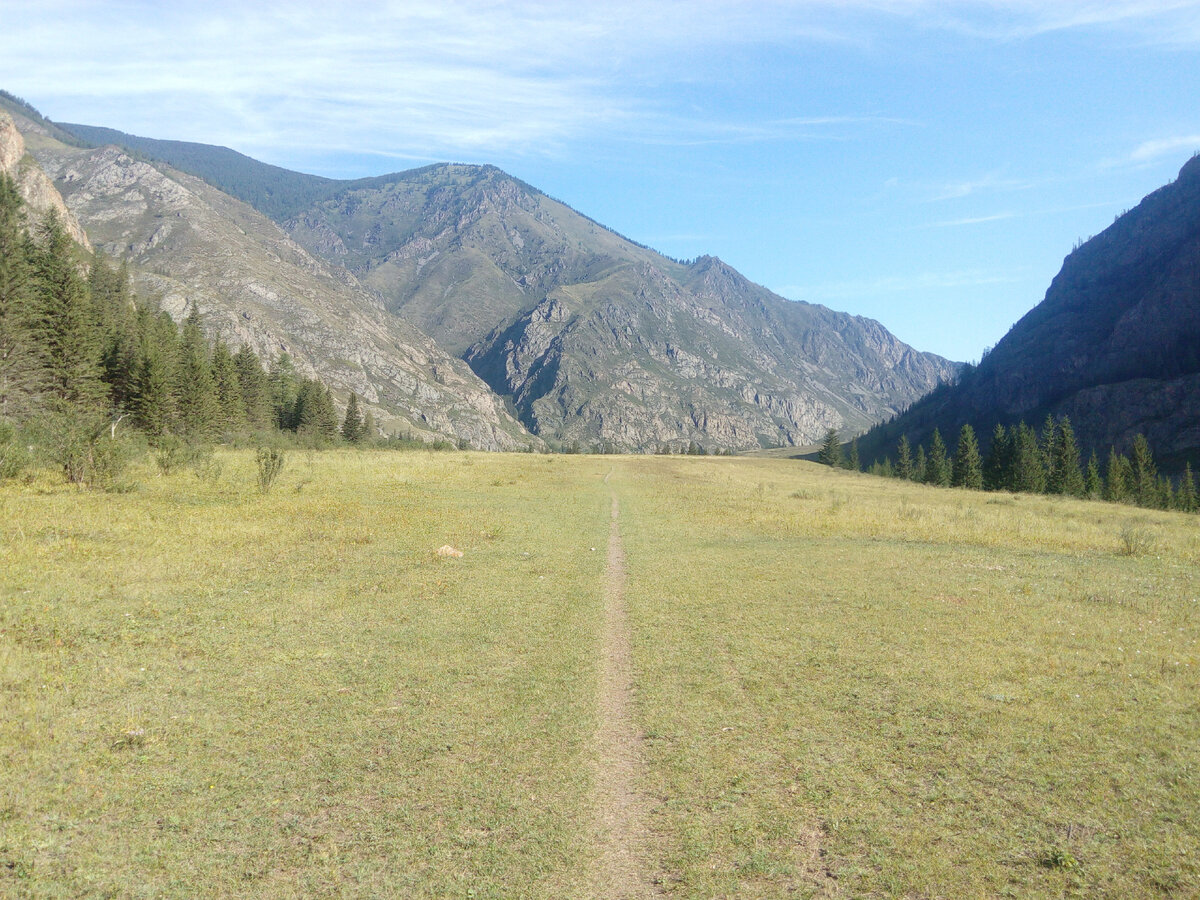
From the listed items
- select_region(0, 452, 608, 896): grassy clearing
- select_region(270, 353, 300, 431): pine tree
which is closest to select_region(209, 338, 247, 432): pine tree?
select_region(270, 353, 300, 431): pine tree

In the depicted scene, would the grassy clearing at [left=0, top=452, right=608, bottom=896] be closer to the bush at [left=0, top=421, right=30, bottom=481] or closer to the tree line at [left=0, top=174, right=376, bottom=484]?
the bush at [left=0, top=421, right=30, bottom=481]

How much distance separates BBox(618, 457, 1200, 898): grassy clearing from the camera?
20.6 feet

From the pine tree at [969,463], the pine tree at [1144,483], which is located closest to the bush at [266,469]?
the pine tree at [969,463]

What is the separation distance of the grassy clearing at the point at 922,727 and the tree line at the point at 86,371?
28.4 meters

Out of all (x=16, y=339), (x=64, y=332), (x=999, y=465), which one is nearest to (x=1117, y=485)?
(x=999, y=465)

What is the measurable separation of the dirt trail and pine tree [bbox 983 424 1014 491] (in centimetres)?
10756

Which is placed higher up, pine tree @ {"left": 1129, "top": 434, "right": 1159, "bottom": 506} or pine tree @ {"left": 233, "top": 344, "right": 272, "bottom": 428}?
pine tree @ {"left": 233, "top": 344, "right": 272, "bottom": 428}

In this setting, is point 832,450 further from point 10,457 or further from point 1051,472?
point 10,457

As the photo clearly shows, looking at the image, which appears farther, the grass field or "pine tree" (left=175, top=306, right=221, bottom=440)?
"pine tree" (left=175, top=306, right=221, bottom=440)

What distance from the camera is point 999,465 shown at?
10288cm

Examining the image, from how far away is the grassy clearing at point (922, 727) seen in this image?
6270 mm

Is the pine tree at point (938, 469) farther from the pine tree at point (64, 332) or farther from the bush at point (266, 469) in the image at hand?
the pine tree at point (64, 332)

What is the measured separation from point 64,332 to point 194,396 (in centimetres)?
1734

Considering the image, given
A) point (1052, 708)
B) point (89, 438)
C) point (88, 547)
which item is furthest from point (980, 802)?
point (89, 438)
